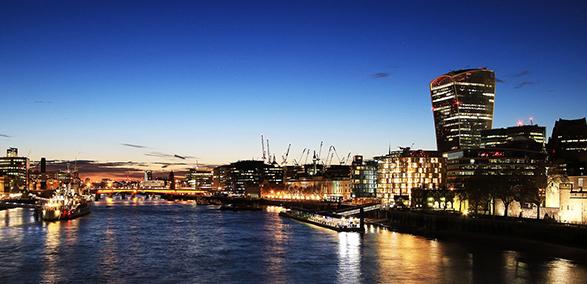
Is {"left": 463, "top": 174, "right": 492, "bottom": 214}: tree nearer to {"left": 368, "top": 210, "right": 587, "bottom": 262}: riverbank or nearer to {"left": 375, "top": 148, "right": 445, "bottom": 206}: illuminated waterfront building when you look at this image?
{"left": 368, "top": 210, "right": 587, "bottom": 262}: riverbank

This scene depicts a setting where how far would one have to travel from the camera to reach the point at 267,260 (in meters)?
61.9

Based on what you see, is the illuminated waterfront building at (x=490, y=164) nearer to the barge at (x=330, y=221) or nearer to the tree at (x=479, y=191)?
the barge at (x=330, y=221)

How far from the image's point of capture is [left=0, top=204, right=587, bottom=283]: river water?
50.7m

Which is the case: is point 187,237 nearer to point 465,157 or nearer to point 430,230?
point 430,230

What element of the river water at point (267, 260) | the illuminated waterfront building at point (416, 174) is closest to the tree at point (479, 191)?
the river water at point (267, 260)

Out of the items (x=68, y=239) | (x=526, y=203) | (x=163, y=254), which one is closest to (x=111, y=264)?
(x=163, y=254)

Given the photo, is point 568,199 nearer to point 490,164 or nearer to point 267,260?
point 267,260

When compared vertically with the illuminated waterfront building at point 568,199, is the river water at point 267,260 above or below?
below

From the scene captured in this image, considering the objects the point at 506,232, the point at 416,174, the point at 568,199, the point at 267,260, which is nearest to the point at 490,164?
the point at 416,174

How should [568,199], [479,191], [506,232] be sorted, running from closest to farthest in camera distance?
[506,232]
[568,199]
[479,191]

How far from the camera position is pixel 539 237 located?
71625mm

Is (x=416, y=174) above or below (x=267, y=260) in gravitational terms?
above

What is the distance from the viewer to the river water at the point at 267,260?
5069cm

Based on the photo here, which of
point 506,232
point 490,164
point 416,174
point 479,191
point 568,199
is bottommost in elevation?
point 506,232
